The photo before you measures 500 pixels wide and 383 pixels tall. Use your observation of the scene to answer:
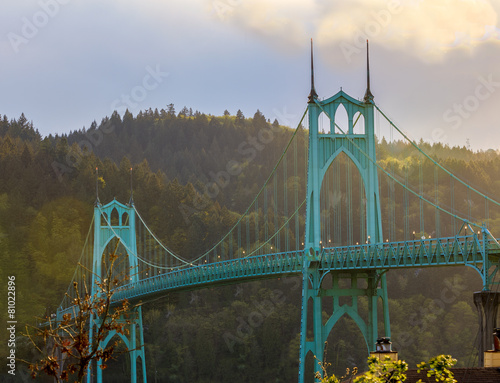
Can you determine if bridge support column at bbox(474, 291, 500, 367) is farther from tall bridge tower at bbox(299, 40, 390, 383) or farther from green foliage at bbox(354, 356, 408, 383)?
green foliage at bbox(354, 356, 408, 383)

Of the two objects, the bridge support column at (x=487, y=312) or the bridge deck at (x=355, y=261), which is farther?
the bridge deck at (x=355, y=261)

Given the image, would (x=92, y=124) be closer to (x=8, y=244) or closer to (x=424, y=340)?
(x=8, y=244)

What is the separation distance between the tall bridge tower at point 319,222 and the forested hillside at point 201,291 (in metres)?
28.4

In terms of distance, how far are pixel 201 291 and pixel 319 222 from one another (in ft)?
138

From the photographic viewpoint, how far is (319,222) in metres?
41.2

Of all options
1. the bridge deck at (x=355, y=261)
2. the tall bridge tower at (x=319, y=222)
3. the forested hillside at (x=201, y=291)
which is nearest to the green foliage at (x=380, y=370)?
the bridge deck at (x=355, y=261)

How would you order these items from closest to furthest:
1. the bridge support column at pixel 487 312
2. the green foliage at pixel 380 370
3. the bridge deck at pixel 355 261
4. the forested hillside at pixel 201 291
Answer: the green foliage at pixel 380 370 → the bridge support column at pixel 487 312 → the bridge deck at pixel 355 261 → the forested hillside at pixel 201 291

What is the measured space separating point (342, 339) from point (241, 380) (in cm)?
786

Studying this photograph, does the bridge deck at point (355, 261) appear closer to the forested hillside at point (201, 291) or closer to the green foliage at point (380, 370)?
the forested hillside at point (201, 291)

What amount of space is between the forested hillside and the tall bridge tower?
28.4m

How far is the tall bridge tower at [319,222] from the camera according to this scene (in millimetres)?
40281

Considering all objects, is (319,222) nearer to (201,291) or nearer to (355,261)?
(355,261)

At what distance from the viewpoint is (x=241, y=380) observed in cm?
7244

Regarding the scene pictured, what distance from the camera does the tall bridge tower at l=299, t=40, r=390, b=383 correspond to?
40281 mm
